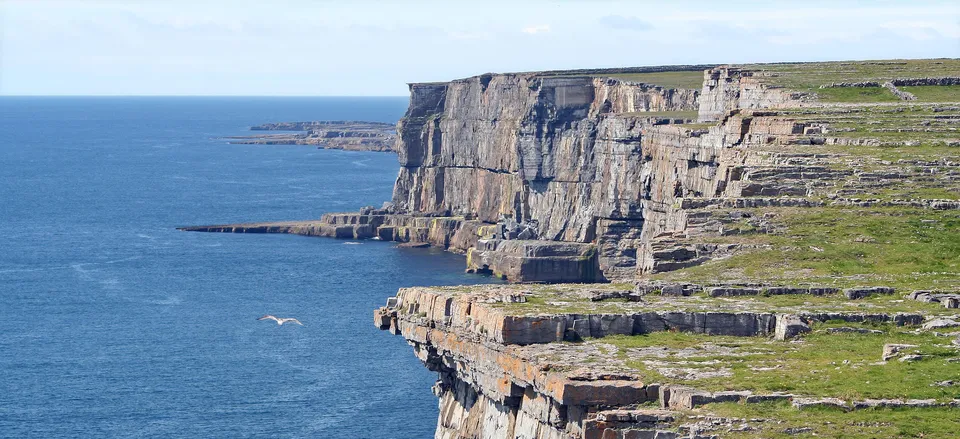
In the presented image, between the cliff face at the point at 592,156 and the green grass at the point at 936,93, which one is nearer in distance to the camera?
the green grass at the point at 936,93

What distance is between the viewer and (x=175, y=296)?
15925 centimetres

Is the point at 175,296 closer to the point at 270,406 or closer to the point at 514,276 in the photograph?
the point at 514,276

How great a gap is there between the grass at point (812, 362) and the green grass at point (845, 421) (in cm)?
82

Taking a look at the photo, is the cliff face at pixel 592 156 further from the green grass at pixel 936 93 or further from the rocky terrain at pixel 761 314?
the rocky terrain at pixel 761 314

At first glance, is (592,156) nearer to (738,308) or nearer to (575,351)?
(738,308)

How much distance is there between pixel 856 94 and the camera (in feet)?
320

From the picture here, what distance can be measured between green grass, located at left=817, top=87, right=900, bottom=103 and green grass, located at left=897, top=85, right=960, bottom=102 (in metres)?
1.34

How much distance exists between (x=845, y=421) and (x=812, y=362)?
14.5 feet

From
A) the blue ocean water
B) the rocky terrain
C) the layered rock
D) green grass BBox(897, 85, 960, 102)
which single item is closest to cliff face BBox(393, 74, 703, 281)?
the blue ocean water

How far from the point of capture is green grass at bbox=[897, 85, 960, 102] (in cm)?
9288

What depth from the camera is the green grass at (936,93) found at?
305ft

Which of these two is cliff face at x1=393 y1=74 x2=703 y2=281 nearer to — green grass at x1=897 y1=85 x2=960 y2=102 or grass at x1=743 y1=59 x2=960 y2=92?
grass at x1=743 y1=59 x2=960 y2=92

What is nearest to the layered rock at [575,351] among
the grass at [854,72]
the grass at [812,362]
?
the grass at [812,362]

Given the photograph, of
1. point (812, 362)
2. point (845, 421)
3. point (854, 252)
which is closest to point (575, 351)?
point (812, 362)
